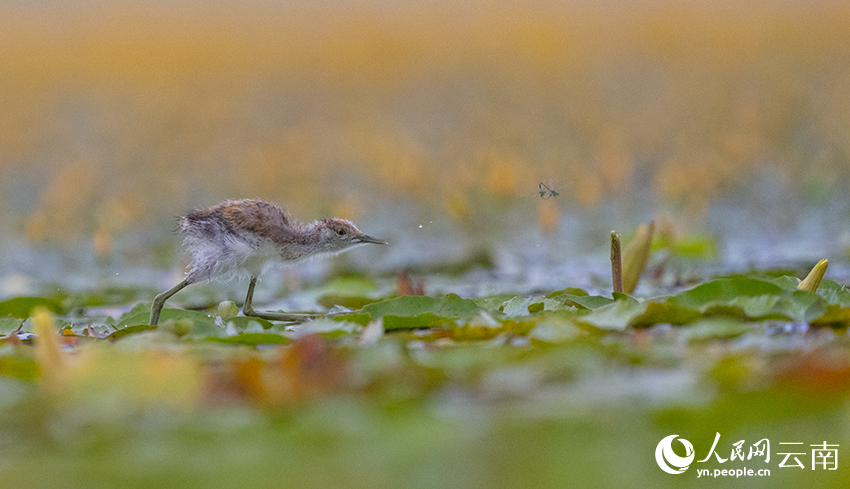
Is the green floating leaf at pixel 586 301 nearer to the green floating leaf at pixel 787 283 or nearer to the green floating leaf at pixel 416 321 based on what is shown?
the green floating leaf at pixel 416 321

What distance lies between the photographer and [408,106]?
13.5 meters

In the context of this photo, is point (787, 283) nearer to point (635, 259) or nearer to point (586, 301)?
point (586, 301)

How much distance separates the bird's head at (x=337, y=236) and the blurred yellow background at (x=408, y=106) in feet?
5.06

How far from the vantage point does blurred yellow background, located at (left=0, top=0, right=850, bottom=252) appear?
9.26m

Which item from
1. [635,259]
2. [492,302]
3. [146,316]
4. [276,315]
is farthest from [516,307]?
[146,316]

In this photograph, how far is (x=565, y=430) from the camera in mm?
2066

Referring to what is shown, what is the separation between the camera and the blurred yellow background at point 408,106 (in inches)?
364

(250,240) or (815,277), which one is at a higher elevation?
(250,240)

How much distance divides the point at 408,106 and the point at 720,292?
33.4 ft

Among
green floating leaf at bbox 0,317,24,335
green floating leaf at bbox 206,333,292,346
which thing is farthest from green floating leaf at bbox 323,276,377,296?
green floating leaf at bbox 206,333,292,346

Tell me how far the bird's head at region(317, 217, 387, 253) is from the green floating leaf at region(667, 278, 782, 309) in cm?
253

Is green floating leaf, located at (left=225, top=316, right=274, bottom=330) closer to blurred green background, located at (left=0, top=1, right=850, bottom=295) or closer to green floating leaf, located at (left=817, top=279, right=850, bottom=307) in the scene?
green floating leaf, located at (left=817, top=279, right=850, bottom=307)

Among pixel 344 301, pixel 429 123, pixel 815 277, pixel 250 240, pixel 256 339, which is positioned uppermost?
pixel 429 123

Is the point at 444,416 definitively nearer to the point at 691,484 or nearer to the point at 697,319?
the point at 691,484
